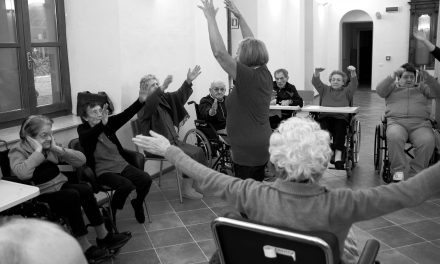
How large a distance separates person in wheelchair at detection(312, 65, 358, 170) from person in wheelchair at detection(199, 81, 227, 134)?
1.11 m

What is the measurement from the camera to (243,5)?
8.29 meters

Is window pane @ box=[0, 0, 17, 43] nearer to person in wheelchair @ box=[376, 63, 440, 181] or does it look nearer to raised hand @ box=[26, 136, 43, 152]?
raised hand @ box=[26, 136, 43, 152]

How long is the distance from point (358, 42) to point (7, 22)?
624 inches

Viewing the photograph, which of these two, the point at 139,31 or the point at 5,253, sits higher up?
the point at 139,31

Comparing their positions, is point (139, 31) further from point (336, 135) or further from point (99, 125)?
point (336, 135)

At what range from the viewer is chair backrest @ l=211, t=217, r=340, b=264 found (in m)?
1.53

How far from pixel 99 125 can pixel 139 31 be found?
62.0 inches

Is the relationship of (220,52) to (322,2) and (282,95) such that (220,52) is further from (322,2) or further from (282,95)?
(322,2)

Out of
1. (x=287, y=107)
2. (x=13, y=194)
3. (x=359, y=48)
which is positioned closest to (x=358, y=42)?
(x=359, y=48)

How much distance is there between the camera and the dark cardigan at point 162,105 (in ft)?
14.3

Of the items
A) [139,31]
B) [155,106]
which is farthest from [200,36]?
[155,106]

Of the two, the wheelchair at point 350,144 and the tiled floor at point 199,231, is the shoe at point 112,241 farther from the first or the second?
the wheelchair at point 350,144

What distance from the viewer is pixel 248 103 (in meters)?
3.06

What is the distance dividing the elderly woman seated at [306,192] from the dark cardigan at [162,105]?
2562 millimetres
